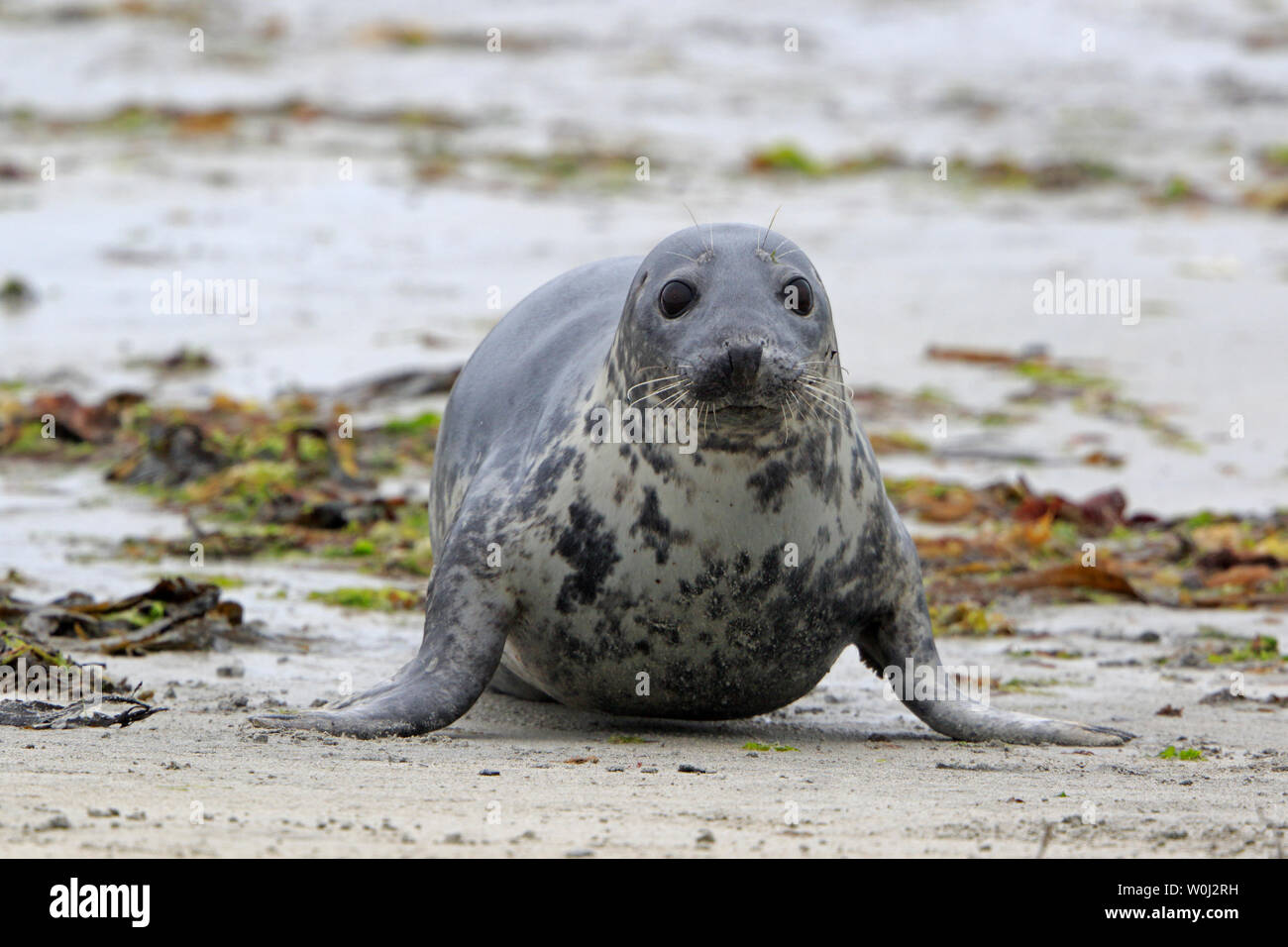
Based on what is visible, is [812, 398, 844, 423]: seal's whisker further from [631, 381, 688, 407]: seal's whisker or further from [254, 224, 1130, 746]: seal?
[631, 381, 688, 407]: seal's whisker

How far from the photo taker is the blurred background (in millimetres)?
9352

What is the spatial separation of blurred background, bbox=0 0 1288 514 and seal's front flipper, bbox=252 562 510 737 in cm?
412

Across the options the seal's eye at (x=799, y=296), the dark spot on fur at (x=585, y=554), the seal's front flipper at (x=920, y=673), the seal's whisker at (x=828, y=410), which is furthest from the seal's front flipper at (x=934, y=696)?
the seal's eye at (x=799, y=296)

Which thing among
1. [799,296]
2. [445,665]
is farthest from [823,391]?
[445,665]

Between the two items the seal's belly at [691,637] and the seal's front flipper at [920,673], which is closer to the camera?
the seal's belly at [691,637]

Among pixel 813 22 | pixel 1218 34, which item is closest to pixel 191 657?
pixel 813 22

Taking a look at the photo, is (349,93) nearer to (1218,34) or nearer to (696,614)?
(1218,34)

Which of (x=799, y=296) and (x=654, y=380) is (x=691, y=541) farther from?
(x=799, y=296)

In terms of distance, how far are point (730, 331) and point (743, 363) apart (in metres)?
0.10

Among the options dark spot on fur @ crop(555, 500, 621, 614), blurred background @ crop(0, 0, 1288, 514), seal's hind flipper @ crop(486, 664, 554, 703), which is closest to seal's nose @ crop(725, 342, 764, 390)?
dark spot on fur @ crop(555, 500, 621, 614)

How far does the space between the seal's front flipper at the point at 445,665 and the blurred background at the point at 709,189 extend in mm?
4124

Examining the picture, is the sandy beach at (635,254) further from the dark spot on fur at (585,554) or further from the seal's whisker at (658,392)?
the seal's whisker at (658,392)

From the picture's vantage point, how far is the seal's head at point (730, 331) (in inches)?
141

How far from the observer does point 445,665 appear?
13.2ft
